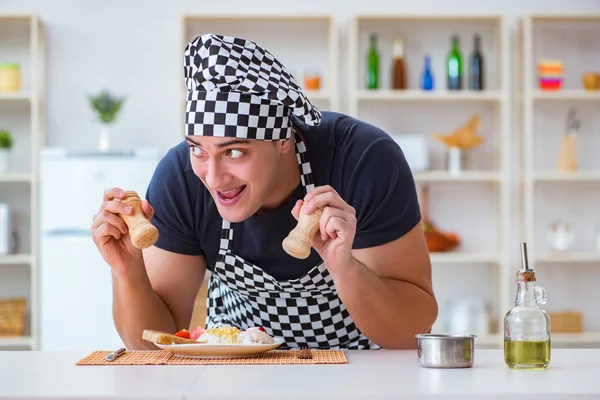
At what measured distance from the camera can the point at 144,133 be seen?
16.7 feet

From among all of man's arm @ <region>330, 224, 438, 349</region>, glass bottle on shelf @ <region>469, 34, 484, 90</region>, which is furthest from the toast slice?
glass bottle on shelf @ <region>469, 34, 484, 90</region>

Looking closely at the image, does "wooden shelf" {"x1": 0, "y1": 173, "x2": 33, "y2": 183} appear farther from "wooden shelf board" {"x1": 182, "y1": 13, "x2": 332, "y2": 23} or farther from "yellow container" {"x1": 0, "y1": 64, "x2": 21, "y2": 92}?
"wooden shelf board" {"x1": 182, "y1": 13, "x2": 332, "y2": 23}

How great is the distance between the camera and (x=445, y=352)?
1437mm

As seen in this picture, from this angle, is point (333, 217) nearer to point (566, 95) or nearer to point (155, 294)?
point (155, 294)

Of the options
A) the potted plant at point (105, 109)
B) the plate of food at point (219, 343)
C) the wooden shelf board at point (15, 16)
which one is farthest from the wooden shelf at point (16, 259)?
the plate of food at point (219, 343)

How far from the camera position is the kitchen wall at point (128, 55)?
16.6 ft

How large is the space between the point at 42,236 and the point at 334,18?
6.61 ft

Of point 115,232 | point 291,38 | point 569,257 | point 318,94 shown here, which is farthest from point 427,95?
point 115,232

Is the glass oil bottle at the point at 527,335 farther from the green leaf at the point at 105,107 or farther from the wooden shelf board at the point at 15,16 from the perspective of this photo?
the wooden shelf board at the point at 15,16

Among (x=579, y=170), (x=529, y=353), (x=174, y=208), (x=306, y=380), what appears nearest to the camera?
(x=306, y=380)

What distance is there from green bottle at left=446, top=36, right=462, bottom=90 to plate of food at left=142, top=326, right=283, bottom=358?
3.58m

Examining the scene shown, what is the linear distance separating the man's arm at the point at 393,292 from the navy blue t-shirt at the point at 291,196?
6 cm

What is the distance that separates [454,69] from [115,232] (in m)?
3.58

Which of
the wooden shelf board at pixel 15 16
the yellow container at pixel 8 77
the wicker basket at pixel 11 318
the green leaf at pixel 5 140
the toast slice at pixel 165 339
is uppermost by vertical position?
the wooden shelf board at pixel 15 16
